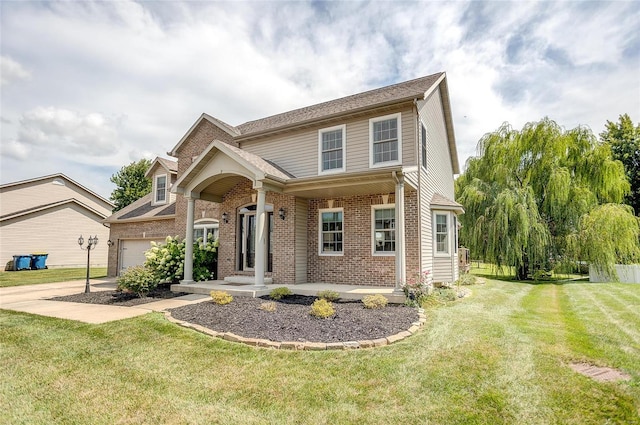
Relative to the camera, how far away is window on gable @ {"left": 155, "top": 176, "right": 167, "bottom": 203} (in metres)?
17.4

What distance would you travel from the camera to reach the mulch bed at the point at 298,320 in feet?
19.1

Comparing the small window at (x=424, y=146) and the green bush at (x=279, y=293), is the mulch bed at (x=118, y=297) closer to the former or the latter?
the green bush at (x=279, y=293)

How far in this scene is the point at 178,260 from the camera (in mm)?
12297

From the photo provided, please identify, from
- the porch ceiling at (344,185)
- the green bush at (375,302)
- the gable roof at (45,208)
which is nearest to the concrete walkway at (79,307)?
the porch ceiling at (344,185)

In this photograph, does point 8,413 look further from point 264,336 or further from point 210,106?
point 210,106

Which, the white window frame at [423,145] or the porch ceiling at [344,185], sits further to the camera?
the white window frame at [423,145]

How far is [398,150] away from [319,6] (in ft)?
15.4

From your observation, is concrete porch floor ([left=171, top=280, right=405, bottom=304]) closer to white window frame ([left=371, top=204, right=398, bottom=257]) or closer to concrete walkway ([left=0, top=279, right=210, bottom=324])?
concrete walkway ([left=0, top=279, right=210, bottom=324])

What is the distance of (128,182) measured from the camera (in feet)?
128

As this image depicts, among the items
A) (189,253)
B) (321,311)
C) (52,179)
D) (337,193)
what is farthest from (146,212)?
(52,179)

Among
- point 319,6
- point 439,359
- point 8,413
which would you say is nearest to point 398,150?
point 319,6

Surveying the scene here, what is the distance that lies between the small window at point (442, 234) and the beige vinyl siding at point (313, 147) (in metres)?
3.09

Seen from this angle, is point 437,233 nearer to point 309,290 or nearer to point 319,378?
point 309,290

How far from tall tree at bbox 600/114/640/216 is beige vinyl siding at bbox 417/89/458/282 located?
63.8 feet
